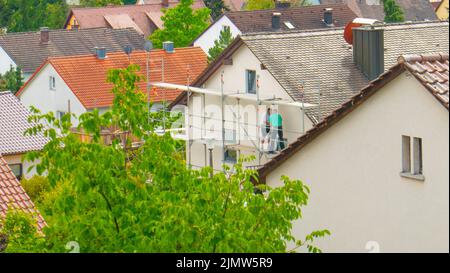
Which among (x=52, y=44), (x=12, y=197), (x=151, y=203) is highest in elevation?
(x=52, y=44)

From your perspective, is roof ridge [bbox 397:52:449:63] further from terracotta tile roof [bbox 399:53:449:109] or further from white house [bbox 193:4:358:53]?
white house [bbox 193:4:358:53]

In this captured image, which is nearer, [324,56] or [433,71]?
[433,71]

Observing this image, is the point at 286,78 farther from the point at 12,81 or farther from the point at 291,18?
the point at 291,18

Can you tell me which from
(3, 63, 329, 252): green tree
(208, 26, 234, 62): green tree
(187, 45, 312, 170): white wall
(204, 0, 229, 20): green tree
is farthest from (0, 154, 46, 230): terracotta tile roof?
(204, 0, 229, 20): green tree

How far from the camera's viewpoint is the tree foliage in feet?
310

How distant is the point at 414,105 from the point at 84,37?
6389 cm

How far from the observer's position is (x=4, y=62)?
7488cm

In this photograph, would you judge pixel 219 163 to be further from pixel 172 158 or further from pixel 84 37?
pixel 84 37

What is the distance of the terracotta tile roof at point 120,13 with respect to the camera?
94.1 meters

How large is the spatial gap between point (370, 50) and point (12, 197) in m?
11.4

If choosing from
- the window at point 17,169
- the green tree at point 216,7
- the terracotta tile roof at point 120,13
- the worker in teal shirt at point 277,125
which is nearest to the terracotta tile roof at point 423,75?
the worker in teal shirt at point 277,125

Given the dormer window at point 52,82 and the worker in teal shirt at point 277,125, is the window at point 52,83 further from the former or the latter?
the worker in teal shirt at point 277,125

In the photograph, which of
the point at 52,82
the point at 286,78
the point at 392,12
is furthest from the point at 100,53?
the point at 286,78

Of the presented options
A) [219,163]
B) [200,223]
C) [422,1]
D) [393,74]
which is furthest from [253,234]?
[422,1]
